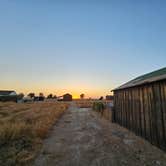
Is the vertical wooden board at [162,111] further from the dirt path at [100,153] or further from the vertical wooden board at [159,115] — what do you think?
→ the dirt path at [100,153]

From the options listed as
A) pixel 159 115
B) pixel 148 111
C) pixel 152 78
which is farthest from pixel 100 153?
pixel 152 78

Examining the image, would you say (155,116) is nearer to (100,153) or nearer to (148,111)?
(148,111)

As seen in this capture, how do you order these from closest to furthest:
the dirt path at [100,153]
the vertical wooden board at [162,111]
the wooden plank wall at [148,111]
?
the dirt path at [100,153] < the vertical wooden board at [162,111] < the wooden plank wall at [148,111]

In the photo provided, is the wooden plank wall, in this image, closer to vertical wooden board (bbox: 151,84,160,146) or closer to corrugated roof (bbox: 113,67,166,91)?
vertical wooden board (bbox: 151,84,160,146)

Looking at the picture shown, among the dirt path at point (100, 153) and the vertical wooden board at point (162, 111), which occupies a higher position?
the vertical wooden board at point (162, 111)

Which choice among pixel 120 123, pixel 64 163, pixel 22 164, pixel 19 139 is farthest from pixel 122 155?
pixel 120 123

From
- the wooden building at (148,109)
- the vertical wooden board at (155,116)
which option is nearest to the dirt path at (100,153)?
the vertical wooden board at (155,116)

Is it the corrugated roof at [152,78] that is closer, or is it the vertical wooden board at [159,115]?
the vertical wooden board at [159,115]

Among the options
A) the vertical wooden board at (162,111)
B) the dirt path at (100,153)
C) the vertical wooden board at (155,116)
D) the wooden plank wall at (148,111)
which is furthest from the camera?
the vertical wooden board at (155,116)

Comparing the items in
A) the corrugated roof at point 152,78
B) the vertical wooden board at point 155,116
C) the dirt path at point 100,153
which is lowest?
the dirt path at point 100,153

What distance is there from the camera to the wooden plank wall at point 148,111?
19.7 feet

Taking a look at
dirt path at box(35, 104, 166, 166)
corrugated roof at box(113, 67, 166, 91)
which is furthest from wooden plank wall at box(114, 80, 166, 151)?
dirt path at box(35, 104, 166, 166)

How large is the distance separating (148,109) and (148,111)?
9 cm

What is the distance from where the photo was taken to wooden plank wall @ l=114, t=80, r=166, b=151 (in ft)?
19.7
